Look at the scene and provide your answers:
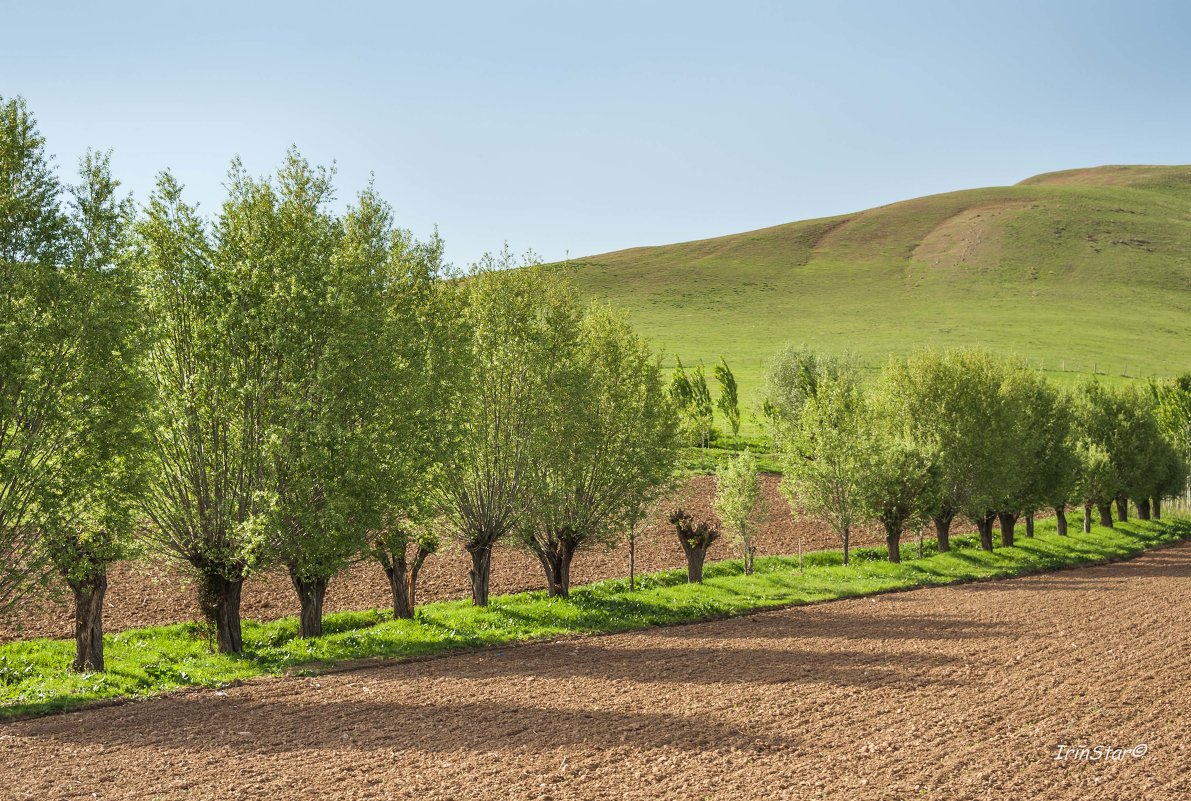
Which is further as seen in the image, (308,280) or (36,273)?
(308,280)

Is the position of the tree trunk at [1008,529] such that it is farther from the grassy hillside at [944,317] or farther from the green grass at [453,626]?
the grassy hillside at [944,317]

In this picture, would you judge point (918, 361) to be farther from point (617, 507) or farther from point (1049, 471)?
point (617, 507)

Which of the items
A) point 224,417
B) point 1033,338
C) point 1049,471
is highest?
point 1033,338

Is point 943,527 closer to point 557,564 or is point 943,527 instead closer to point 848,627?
point 848,627

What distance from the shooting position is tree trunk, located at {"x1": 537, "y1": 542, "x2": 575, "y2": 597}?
37625 mm

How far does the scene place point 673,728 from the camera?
62.5 feet

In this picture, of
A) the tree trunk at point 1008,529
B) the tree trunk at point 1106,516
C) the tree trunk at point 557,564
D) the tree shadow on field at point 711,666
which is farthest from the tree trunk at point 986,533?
the tree shadow on field at point 711,666

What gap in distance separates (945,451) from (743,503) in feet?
55.6

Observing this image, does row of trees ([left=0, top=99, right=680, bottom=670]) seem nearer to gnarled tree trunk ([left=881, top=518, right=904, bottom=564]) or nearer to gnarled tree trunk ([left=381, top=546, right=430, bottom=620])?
gnarled tree trunk ([left=381, top=546, right=430, bottom=620])

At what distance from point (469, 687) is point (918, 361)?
145 feet

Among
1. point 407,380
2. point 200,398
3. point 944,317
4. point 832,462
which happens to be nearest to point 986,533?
point 832,462

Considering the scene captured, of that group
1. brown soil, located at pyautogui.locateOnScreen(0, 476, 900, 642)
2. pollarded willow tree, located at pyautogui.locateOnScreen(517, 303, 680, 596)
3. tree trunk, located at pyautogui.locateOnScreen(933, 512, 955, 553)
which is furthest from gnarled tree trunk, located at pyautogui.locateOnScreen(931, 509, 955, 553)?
pollarded willow tree, located at pyautogui.locateOnScreen(517, 303, 680, 596)

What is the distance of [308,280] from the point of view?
26031 millimetres

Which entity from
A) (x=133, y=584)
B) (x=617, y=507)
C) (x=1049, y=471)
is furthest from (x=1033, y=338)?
(x=133, y=584)
